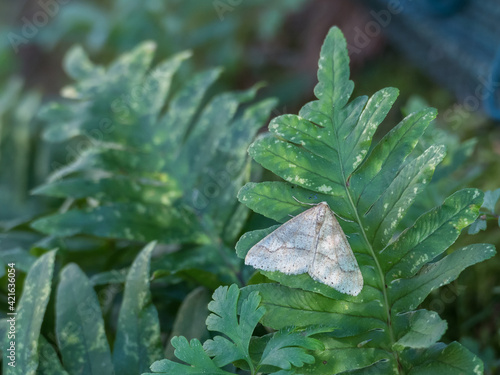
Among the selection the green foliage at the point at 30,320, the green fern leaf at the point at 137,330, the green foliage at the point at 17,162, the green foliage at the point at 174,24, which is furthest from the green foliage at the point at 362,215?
the green foliage at the point at 174,24

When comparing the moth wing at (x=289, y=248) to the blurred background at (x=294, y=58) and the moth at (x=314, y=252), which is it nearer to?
the moth at (x=314, y=252)

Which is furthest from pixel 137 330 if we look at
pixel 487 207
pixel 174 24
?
pixel 174 24

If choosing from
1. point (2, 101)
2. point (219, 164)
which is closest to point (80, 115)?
point (219, 164)

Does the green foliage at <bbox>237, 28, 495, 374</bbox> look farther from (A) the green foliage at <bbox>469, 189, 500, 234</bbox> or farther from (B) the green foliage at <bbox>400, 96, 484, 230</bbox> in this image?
(B) the green foliage at <bbox>400, 96, 484, 230</bbox>

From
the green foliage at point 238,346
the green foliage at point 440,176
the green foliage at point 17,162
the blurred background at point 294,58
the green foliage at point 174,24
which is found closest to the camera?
the green foliage at point 238,346

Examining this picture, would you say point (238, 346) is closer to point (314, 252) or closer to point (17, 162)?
point (314, 252)

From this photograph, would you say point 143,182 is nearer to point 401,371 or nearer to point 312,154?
point 312,154

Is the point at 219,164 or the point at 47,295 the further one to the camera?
the point at 219,164
